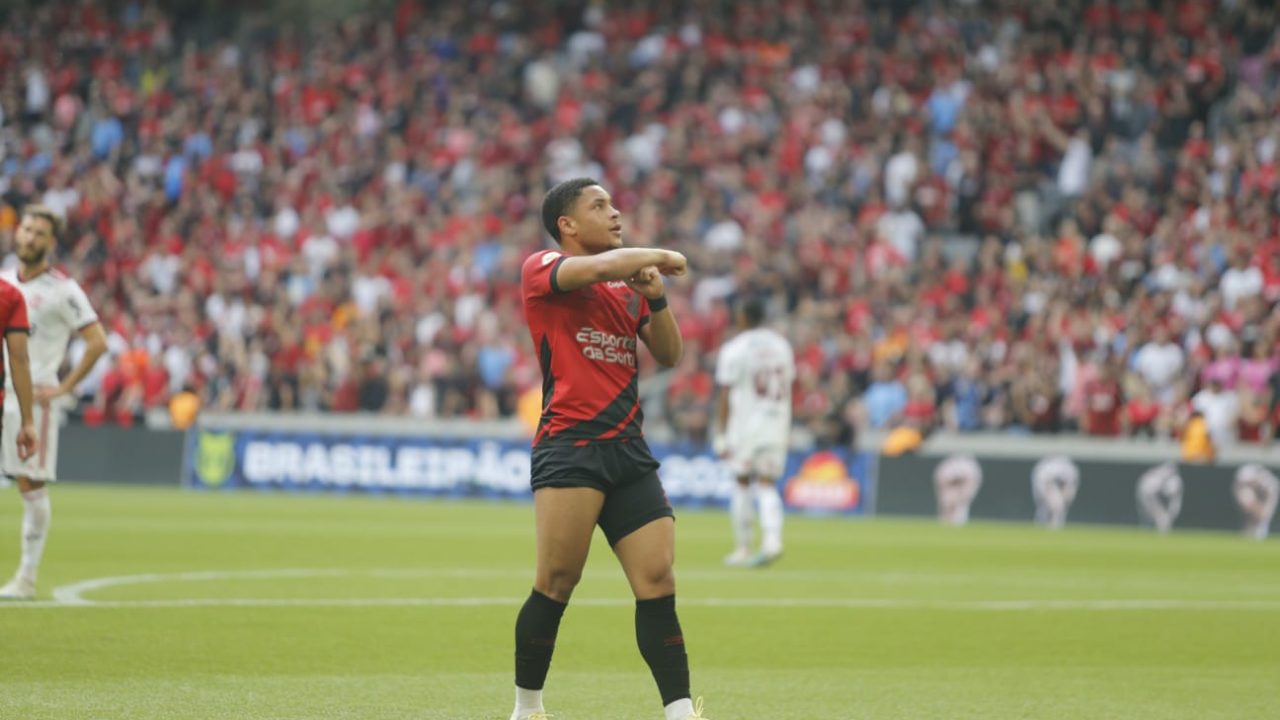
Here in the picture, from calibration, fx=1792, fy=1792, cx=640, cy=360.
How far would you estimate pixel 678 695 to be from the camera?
22.2 ft

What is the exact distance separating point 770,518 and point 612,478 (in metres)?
9.93

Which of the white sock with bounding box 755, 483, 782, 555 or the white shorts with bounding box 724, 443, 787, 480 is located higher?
the white shorts with bounding box 724, 443, 787, 480

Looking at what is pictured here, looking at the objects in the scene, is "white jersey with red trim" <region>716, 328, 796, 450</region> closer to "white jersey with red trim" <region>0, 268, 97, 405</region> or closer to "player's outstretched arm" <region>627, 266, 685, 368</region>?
"white jersey with red trim" <region>0, 268, 97, 405</region>

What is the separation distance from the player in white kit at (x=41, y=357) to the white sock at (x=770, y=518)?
22.3 ft

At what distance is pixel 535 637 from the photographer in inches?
272

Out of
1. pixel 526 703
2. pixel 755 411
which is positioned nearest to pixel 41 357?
pixel 526 703

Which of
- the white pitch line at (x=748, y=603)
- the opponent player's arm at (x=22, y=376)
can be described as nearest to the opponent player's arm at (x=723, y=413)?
the white pitch line at (x=748, y=603)

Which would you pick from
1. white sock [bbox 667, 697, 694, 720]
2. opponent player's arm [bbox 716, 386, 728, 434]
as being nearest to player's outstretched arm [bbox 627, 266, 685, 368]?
white sock [bbox 667, 697, 694, 720]

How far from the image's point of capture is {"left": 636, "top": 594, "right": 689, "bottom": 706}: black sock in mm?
6773

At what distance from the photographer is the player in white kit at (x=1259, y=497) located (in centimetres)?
2345

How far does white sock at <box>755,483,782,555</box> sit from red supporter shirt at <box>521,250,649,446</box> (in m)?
9.64

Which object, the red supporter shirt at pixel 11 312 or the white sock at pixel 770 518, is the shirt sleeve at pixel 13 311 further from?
the white sock at pixel 770 518

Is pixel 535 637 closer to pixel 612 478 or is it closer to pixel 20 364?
pixel 612 478

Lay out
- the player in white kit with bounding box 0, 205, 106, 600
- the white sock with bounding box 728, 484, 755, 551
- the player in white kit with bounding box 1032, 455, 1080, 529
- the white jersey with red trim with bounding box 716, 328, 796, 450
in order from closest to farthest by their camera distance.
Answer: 1. the player in white kit with bounding box 0, 205, 106, 600
2. the white sock with bounding box 728, 484, 755, 551
3. the white jersey with red trim with bounding box 716, 328, 796, 450
4. the player in white kit with bounding box 1032, 455, 1080, 529
